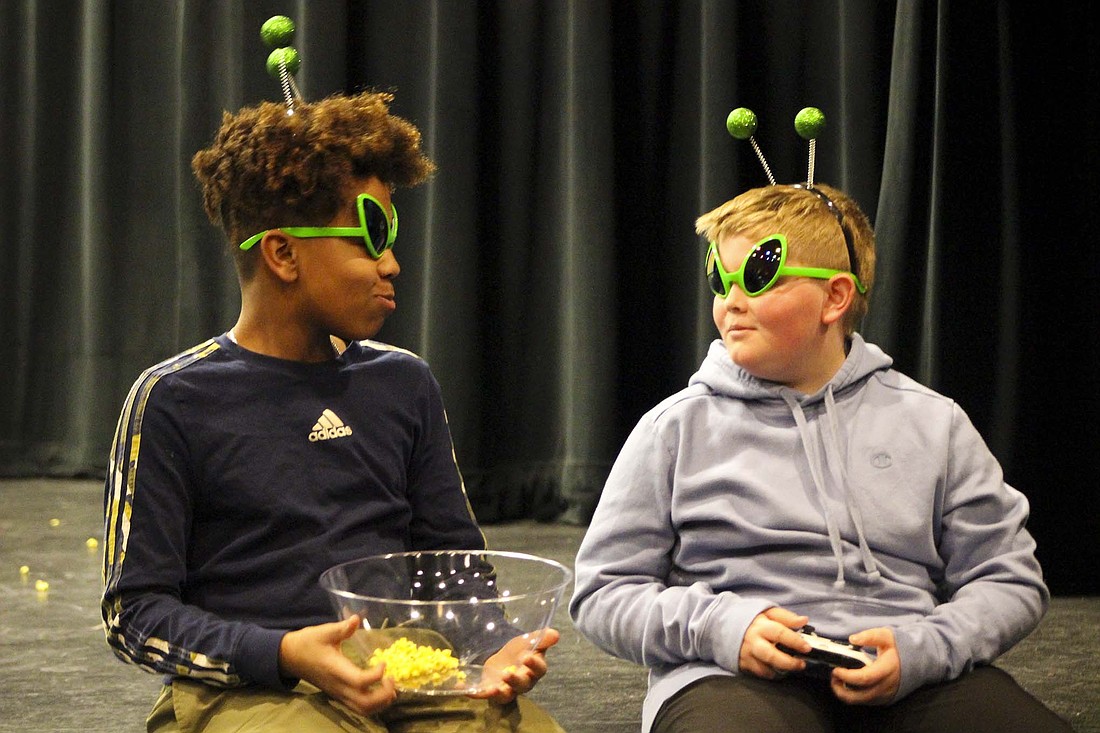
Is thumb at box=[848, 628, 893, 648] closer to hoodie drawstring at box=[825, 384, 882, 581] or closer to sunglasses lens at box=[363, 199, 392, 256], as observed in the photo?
hoodie drawstring at box=[825, 384, 882, 581]

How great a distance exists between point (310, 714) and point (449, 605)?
0.19 meters

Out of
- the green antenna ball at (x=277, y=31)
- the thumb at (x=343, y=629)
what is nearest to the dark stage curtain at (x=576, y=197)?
the green antenna ball at (x=277, y=31)

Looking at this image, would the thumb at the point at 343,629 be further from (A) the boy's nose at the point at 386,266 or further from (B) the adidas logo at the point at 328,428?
(A) the boy's nose at the point at 386,266

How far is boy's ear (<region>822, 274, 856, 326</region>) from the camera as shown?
161 cm

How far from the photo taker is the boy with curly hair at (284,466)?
4.50 feet

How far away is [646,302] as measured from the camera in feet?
11.9

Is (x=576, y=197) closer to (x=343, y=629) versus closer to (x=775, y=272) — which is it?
(x=775, y=272)

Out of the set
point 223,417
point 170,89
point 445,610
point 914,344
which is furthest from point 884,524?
point 170,89

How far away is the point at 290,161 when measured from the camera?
4.91ft

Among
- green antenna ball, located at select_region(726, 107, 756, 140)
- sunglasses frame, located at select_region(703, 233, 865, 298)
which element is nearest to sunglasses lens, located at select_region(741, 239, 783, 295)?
sunglasses frame, located at select_region(703, 233, 865, 298)

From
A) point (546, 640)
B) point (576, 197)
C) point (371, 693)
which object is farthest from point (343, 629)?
point (576, 197)

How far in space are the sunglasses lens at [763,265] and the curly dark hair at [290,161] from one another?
435mm

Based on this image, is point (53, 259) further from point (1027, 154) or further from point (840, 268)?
point (840, 268)

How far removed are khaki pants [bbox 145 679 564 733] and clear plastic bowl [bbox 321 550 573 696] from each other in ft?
0.23
